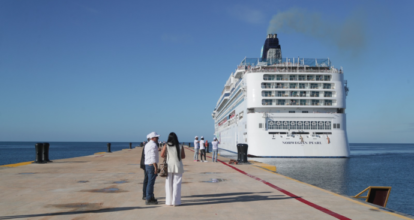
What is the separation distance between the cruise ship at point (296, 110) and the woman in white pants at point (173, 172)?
34.7 meters

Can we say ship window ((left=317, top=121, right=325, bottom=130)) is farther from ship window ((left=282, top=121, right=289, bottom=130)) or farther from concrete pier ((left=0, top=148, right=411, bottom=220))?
concrete pier ((left=0, top=148, right=411, bottom=220))

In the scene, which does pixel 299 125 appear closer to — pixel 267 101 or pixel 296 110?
pixel 296 110

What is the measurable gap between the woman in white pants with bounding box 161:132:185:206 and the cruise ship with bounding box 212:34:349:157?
114 ft

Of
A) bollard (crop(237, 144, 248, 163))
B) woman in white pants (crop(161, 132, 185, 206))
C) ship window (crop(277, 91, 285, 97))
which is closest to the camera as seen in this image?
woman in white pants (crop(161, 132, 185, 206))

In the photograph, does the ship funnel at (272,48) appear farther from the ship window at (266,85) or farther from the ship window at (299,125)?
the ship window at (299,125)

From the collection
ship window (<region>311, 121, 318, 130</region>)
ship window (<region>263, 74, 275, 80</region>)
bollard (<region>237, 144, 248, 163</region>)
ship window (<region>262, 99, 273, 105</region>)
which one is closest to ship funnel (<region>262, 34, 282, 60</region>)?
ship window (<region>263, 74, 275, 80</region>)

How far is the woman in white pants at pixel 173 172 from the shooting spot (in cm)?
788

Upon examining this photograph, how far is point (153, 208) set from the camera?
25.1ft

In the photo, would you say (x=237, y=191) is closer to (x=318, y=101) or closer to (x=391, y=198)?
(x=391, y=198)

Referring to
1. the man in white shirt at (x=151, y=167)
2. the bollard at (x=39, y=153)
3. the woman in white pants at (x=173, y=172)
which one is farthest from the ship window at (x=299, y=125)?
the woman in white pants at (x=173, y=172)

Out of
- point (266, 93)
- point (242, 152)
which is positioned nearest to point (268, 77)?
point (266, 93)

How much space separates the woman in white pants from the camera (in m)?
7.88

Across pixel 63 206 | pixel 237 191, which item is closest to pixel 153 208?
pixel 63 206

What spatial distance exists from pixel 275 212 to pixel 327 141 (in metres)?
36.9
